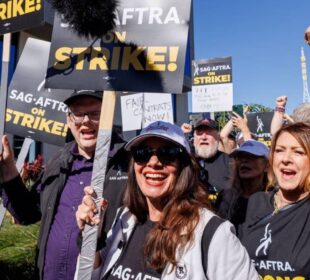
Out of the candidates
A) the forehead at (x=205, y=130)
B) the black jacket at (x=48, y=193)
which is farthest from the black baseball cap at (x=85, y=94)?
the forehead at (x=205, y=130)

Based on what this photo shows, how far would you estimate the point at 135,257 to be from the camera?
1.76 meters

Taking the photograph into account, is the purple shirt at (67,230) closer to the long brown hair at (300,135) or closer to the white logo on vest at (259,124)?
the long brown hair at (300,135)

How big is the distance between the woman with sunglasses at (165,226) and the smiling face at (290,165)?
2.03 ft

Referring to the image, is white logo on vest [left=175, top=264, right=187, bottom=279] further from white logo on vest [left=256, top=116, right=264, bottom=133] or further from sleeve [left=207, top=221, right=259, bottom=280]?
white logo on vest [left=256, top=116, right=264, bottom=133]

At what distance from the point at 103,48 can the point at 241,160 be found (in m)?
1.57

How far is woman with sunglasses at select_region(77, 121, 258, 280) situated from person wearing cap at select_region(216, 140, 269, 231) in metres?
0.92

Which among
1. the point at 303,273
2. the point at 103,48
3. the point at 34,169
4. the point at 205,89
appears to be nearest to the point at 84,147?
the point at 103,48

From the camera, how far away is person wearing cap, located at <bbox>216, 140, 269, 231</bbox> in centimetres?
280

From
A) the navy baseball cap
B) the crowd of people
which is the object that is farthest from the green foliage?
the navy baseball cap

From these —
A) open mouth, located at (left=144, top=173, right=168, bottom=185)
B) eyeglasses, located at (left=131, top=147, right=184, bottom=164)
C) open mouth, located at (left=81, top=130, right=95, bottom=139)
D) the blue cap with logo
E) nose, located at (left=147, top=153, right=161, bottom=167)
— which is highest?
open mouth, located at (left=81, top=130, right=95, bottom=139)

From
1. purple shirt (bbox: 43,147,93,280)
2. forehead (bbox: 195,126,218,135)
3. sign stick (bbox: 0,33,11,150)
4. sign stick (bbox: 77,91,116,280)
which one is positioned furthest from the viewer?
forehead (bbox: 195,126,218,135)

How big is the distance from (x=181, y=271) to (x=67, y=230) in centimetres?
102

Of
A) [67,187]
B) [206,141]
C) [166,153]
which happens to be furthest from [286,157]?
[206,141]

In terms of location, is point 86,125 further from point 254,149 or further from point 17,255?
point 17,255
